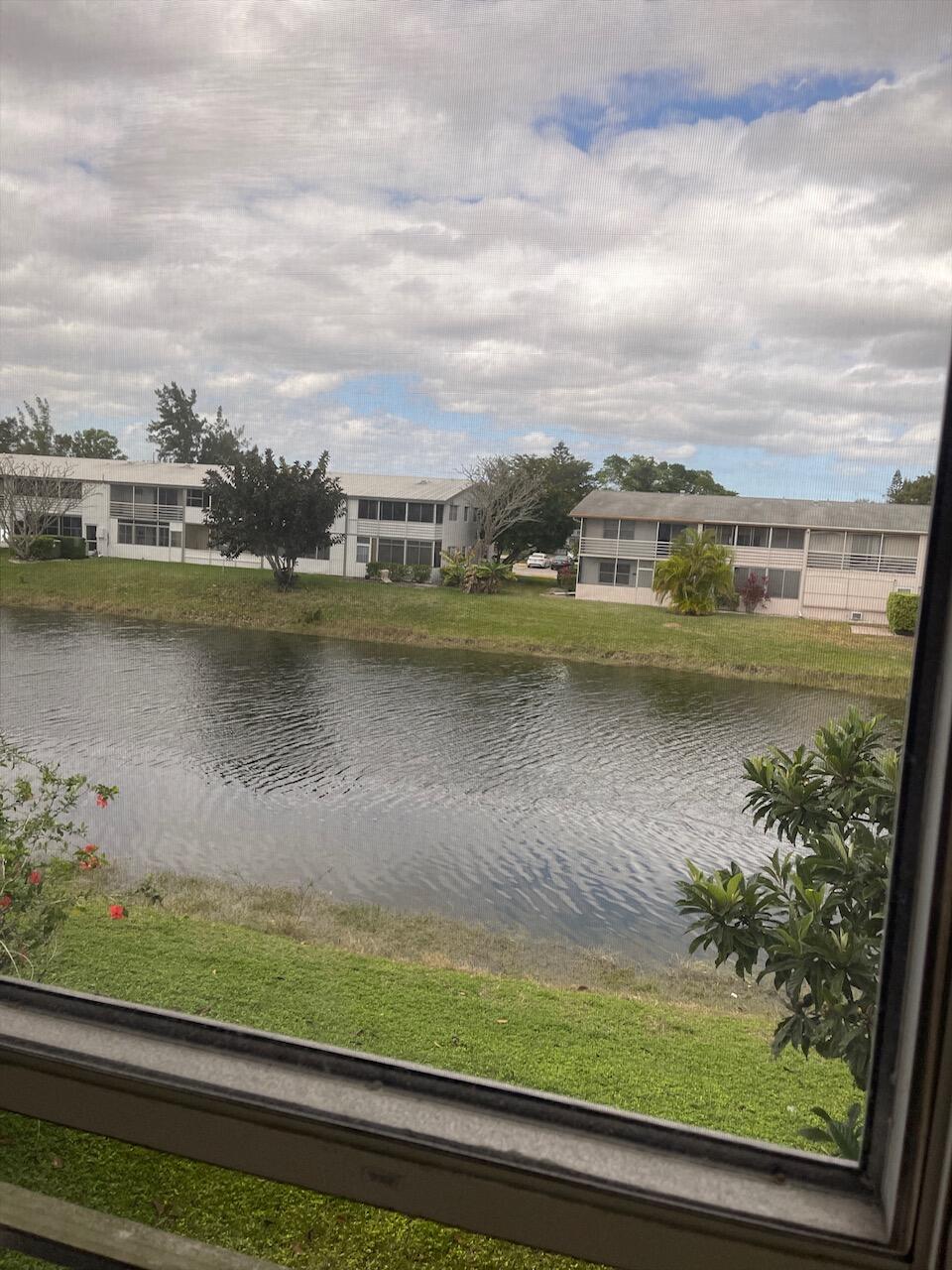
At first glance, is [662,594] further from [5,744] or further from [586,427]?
[5,744]

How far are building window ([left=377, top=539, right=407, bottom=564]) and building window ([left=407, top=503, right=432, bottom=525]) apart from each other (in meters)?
0.08

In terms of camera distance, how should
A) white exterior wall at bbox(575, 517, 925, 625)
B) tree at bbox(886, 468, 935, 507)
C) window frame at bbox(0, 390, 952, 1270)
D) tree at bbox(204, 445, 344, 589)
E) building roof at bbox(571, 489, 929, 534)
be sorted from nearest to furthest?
window frame at bbox(0, 390, 952, 1270) → tree at bbox(886, 468, 935, 507) → building roof at bbox(571, 489, 929, 534) → white exterior wall at bbox(575, 517, 925, 625) → tree at bbox(204, 445, 344, 589)

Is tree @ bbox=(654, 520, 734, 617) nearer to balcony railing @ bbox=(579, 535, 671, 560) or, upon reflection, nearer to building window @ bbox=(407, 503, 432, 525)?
balcony railing @ bbox=(579, 535, 671, 560)

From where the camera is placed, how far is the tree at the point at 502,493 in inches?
49.6

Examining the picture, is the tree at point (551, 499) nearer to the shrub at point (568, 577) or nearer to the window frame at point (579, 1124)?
the shrub at point (568, 577)

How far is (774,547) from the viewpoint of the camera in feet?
3.59

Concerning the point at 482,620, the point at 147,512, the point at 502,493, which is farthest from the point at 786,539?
the point at 147,512

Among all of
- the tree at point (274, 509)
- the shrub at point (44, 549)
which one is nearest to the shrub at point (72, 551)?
the shrub at point (44, 549)

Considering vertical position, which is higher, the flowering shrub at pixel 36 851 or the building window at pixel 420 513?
the building window at pixel 420 513

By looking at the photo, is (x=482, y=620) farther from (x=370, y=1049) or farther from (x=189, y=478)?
(x=370, y=1049)

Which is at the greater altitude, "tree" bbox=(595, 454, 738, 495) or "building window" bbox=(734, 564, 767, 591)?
"tree" bbox=(595, 454, 738, 495)

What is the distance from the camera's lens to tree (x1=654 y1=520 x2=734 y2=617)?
1.16 metres

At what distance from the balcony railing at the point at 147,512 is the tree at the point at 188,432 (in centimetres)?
8

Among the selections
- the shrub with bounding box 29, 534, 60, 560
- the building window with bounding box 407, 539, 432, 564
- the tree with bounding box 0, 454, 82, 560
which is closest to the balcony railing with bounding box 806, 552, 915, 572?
the building window with bounding box 407, 539, 432, 564
